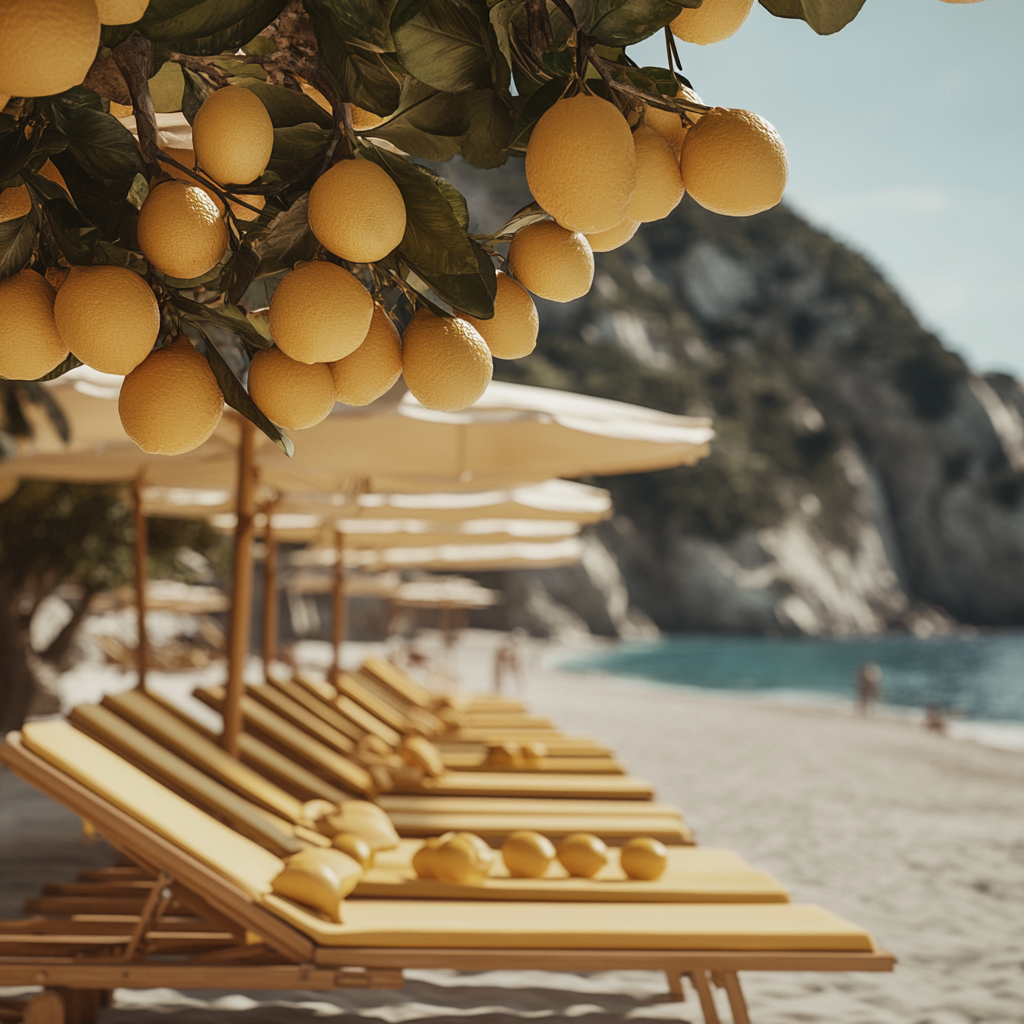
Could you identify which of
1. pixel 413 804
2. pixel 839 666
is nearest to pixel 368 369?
pixel 413 804

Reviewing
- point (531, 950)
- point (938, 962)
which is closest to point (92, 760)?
point (531, 950)

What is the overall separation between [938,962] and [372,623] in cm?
4528

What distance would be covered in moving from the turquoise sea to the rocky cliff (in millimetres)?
1880

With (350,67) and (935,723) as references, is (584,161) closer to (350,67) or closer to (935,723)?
(350,67)

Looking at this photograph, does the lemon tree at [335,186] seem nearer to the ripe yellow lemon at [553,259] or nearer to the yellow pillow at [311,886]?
the ripe yellow lemon at [553,259]

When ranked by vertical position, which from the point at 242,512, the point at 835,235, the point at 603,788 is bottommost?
the point at 603,788

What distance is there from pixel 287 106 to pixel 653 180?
0.31 metres

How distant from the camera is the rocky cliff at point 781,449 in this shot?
188 ft

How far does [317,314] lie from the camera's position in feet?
2.42

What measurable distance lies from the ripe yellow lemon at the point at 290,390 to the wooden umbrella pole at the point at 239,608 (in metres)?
3.38

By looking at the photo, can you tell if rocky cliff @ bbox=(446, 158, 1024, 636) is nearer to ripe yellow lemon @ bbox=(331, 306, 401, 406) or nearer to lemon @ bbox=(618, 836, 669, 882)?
lemon @ bbox=(618, 836, 669, 882)

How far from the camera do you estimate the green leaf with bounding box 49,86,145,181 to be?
747 millimetres

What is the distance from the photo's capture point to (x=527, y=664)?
4300 cm

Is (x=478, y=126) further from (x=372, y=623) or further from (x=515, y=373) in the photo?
→ (x=515, y=373)
